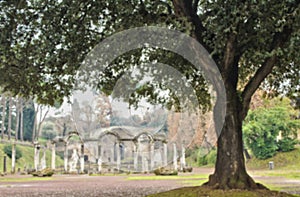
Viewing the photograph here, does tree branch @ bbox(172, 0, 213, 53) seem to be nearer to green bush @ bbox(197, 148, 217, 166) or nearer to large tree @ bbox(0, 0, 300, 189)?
large tree @ bbox(0, 0, 300, 189)

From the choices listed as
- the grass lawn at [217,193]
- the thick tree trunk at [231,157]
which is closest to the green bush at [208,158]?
the thick tree trunk at [231,157]

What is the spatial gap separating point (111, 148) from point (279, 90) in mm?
8858

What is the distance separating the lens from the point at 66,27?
1266cm

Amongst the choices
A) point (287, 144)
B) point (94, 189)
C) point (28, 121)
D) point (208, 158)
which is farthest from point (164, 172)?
point (28, 121)

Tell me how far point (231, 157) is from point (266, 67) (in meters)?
2.72

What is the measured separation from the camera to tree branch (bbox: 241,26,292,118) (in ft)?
37.4

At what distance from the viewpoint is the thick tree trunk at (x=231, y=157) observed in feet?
40.2

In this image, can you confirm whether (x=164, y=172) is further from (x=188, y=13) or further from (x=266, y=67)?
(x=266, y=67)

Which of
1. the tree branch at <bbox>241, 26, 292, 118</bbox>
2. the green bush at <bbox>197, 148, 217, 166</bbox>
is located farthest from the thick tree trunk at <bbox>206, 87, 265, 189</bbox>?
the green bush at <bbox>197, 148, 217, 166</bbox>

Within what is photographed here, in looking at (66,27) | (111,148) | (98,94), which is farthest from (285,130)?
(66,27)

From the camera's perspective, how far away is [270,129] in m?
46.2

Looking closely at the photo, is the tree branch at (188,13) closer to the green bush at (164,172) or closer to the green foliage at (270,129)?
the green bush at (164,172)

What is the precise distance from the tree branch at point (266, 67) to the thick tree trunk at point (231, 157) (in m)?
0.37

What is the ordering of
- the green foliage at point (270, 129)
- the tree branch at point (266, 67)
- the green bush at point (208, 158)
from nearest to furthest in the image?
the tree branch at point (266, 67)
the green foliage at point (270, 129)
the green bush at point (208, 158)
